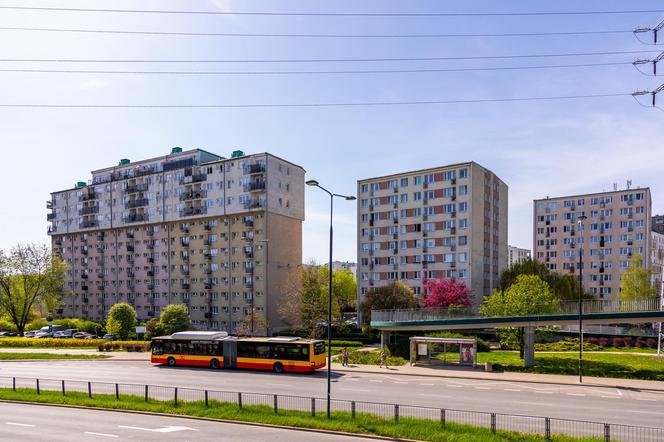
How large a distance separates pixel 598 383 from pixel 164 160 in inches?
3102

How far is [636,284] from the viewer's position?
75000 mm

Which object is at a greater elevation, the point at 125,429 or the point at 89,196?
the point at 89,196

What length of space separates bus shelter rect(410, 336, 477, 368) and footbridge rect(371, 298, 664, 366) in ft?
4.20

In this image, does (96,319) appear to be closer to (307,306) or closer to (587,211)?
(307,306)

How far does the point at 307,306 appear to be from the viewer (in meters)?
62.3

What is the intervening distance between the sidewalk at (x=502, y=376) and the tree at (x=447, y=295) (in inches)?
901

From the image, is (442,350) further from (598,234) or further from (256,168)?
(598,234)

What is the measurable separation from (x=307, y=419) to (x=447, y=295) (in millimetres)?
45156

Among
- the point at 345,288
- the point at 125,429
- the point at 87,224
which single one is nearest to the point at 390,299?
the point at 345,288

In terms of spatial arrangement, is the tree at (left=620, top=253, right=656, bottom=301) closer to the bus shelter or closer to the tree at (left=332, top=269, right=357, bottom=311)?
the bus shelter

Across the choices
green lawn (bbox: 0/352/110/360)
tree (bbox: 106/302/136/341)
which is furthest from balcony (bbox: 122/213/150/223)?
green lawn (bbox: 0/352/110/360)

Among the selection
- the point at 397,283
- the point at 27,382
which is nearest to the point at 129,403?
the point at 27,382

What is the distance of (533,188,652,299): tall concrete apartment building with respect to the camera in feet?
289

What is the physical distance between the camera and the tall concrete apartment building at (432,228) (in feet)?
225
